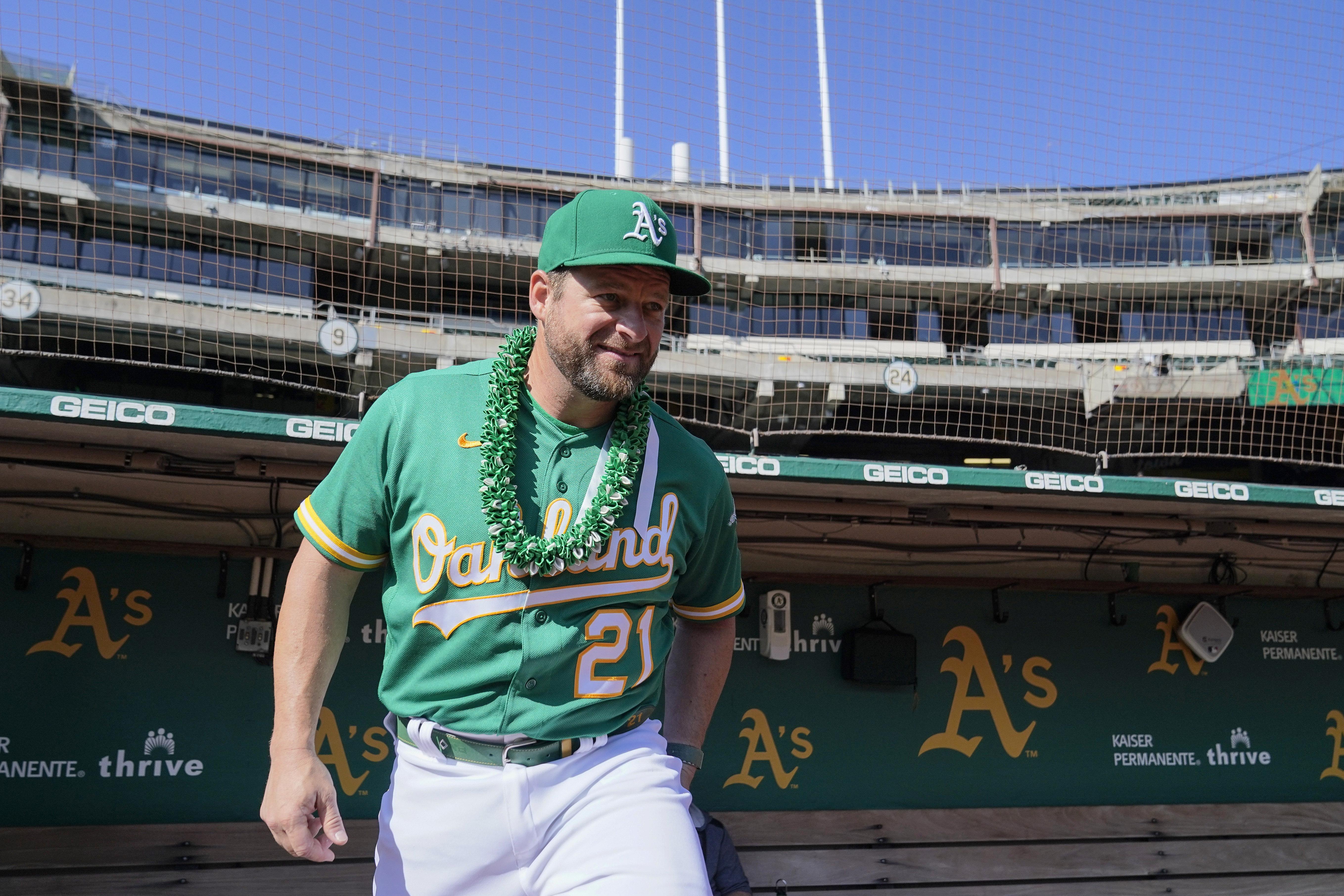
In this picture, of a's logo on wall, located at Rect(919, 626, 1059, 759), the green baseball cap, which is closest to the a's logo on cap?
the green baseball cap

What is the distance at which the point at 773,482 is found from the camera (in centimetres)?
410

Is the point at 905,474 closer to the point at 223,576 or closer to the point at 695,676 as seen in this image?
the point at 695,676

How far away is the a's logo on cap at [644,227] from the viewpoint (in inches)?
75.0

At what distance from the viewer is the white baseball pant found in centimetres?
171

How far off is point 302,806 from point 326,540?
0.47 m

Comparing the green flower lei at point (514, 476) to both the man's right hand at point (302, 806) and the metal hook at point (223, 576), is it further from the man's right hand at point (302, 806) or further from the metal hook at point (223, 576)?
the metal hook at point (223, 576)

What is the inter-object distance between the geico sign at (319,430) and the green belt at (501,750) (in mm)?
1831

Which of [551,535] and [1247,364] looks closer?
[551,535]

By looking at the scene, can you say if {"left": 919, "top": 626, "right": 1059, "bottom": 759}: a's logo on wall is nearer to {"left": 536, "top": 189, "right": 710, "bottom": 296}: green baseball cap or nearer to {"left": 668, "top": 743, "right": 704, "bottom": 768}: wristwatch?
{"left": 668, "top": 743, "right": 704, "bottom": 768}: wristwatch

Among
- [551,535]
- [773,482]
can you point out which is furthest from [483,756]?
[773,482]

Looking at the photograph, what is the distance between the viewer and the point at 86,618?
169 inches

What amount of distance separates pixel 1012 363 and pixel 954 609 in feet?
44.1

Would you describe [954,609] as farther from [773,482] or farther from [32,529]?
[32,529]

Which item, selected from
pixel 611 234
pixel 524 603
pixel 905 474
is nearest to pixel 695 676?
pixel 524 603
